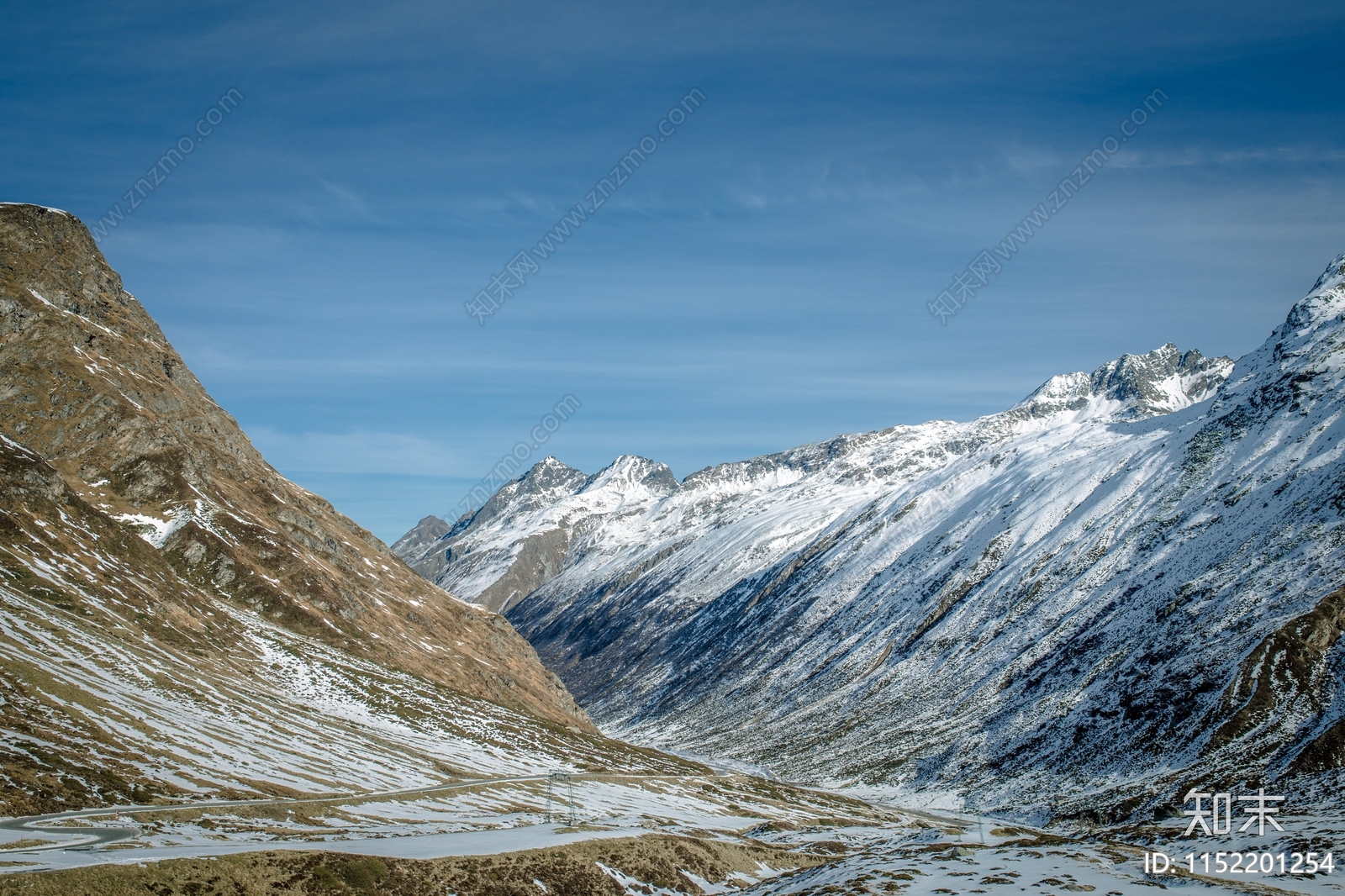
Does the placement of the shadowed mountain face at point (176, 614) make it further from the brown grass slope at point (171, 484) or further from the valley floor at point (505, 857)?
the valley floor at point (505, 857)

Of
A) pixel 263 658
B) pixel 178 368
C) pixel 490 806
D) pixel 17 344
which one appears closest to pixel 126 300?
pixel 178 368

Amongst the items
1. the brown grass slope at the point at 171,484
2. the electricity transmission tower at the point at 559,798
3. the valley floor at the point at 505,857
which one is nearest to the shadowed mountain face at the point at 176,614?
the brown grass slope at the point at 171,484

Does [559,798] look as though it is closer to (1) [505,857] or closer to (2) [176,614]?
(1) [505,857]

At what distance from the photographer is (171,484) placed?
14388 centimetres

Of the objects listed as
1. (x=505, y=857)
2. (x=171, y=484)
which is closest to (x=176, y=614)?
(x=171, y=484)

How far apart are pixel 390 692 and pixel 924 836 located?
79.6 m

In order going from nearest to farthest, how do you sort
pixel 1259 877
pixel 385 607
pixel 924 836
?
1. pixel 1259 877
2. pixel 924 836
3. pixel 385 607

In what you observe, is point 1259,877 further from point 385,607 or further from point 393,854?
point 385,607

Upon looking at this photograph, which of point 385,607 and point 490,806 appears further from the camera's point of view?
point 385,607

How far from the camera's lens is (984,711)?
17538 centimetres

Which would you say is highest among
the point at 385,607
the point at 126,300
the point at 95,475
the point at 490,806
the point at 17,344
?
the point at 126,300

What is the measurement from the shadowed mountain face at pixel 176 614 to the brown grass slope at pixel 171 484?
0.42 meters

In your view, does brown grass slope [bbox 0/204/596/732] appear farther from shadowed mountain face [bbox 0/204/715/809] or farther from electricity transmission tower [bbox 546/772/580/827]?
electricity transmission tower [bbox 546/772/580/827]

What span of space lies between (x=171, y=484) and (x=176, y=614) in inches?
1460
